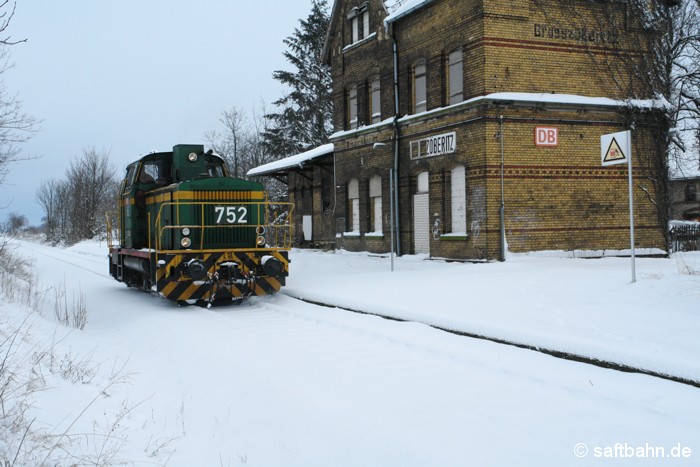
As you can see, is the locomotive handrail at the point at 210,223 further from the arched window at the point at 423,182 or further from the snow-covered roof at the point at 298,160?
the snow-covered roof at the point at 298,160

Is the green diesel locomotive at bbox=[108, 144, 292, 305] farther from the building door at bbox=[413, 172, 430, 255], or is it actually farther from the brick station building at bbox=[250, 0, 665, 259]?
the building door at bbox=[413, 172, 430, 255]

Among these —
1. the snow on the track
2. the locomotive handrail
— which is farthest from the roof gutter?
the locomotive handrail

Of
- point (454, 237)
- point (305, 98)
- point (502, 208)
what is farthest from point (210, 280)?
point (305, 98)

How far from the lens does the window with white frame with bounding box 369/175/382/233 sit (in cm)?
2241

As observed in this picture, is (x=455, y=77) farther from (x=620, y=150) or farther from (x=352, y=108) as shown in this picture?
(x=620, y=150)

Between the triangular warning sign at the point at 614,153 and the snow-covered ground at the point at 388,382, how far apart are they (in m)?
2.12

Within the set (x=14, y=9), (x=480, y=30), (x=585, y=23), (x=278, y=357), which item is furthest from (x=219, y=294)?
(x=585, y=23)

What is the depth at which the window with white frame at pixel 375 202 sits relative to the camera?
22.4 metres

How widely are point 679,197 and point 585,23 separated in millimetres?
42230

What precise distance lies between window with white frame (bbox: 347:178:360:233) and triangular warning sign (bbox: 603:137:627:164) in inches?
529

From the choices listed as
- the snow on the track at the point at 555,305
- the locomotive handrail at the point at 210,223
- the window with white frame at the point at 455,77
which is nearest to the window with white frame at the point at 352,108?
the window with white frame at the point at 455,77

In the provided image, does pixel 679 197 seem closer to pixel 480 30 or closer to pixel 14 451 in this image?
pixel 480 30

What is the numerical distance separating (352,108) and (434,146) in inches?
240

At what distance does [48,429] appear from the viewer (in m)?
4.55
